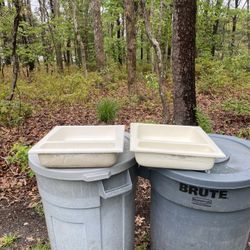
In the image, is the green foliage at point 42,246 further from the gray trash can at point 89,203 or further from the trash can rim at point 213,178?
the trash can rim at point 213,178

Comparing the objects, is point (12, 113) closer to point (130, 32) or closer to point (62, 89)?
point (62, 89)

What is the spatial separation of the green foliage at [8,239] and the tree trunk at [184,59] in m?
2.47

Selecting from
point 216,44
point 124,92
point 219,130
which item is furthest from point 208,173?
point 216,44

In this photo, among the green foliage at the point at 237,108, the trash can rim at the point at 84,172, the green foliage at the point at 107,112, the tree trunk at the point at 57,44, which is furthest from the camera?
the tree trunk at the point at 57,44

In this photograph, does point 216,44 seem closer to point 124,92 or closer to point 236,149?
point 124,92

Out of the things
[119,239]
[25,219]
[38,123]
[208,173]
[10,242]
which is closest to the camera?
[208,173]

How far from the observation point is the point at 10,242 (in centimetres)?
Answer: 258

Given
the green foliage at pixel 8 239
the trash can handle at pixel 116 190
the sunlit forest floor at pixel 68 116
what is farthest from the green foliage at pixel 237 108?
the green foliage at pixel 8 239

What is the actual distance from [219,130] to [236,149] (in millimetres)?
3275

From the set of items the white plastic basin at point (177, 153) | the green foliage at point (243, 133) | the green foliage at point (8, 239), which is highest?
the white plastic basin at point (177, 153)

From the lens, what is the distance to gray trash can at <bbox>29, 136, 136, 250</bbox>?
64.2 inches

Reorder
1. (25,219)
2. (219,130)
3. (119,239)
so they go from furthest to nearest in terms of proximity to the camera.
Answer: (219,130) → (25,219) → (119,239)

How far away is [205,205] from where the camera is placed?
1.56 metres

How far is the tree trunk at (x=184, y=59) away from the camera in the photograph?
325cm
